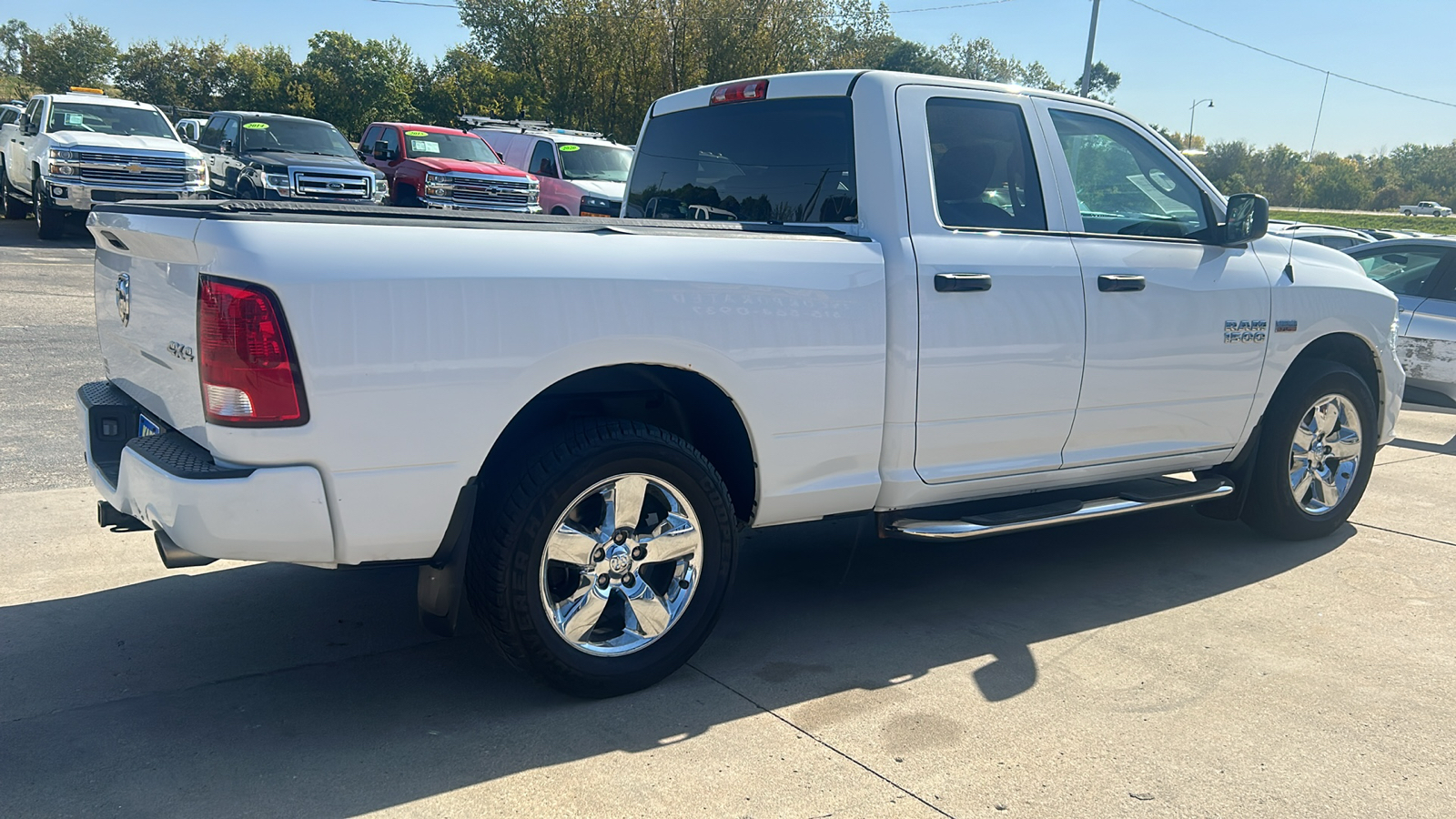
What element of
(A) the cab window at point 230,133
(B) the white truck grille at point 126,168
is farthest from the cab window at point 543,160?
(B) the white truck grille at point 126,168

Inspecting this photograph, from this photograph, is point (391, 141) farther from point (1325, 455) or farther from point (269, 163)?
point (1325, 455)

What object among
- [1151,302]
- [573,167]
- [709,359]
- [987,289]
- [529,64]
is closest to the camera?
[709,359]

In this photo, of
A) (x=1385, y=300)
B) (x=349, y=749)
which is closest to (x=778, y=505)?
(x=349, y=749)

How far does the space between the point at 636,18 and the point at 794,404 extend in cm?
3606

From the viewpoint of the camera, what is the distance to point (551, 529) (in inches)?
135

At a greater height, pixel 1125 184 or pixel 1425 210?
pixel 1425 210

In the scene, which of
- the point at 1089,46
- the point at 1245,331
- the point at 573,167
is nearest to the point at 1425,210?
the point at 1089,46

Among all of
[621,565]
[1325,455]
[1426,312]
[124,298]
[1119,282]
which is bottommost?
[621,565]

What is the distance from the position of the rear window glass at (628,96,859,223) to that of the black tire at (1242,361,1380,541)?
255cm

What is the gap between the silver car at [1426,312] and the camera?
9.53 m

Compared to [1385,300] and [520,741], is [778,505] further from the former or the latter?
[1385,300]

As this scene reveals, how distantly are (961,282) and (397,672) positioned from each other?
7.69 feet

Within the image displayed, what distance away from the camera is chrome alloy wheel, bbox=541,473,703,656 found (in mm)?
3549

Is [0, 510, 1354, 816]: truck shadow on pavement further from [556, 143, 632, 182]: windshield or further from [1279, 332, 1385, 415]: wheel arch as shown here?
[556, 143, 632, 182]: windshield
